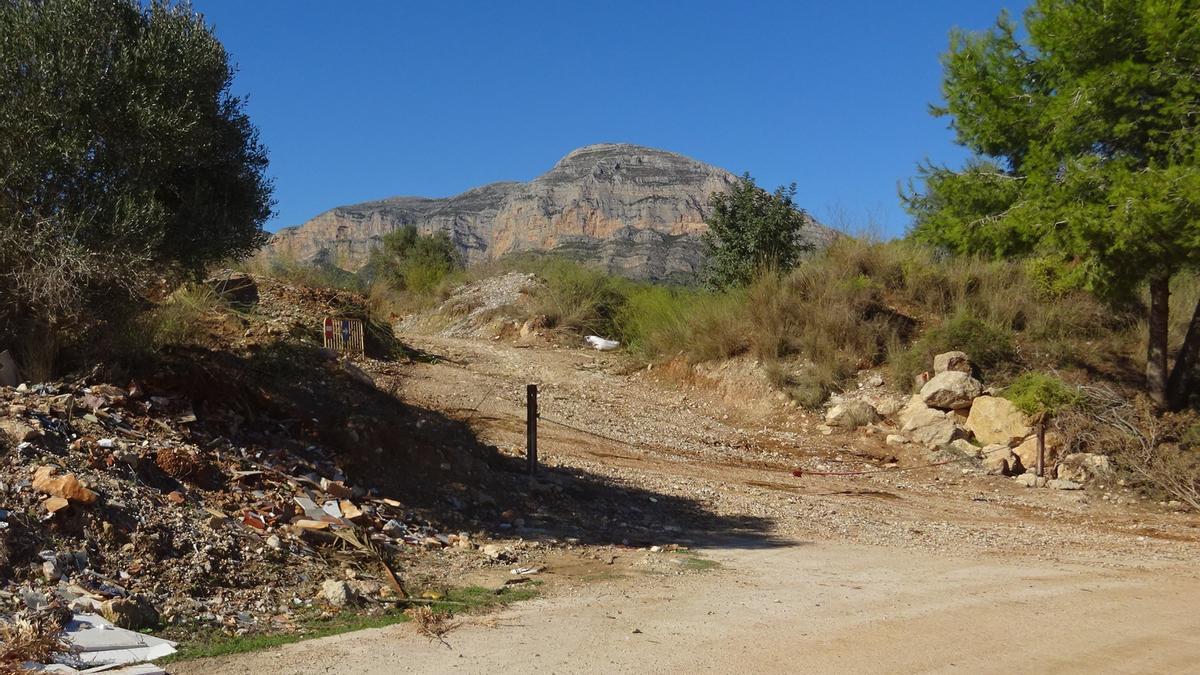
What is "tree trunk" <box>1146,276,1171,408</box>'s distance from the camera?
1647cm

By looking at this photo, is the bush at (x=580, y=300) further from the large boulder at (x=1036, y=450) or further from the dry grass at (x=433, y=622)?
the dry grass at (x=433, y=622)

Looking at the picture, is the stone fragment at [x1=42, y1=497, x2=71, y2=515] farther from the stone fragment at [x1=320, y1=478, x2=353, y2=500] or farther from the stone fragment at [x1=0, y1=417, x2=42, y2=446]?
the stone fragment at [x1=320, y1=478, x2=353, y2=500]

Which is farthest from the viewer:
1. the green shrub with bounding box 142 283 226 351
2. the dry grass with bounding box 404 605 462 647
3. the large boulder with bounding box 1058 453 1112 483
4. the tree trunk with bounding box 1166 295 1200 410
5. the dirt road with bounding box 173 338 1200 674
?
the tree trunk with bounding box 1166 295 1200 410

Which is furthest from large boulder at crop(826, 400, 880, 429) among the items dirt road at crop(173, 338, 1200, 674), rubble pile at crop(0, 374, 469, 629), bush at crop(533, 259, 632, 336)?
rubble pile at crop(0, 374, 469, 629)

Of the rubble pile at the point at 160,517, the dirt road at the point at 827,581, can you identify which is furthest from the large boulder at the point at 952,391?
the rubble pile at the point at 160,517

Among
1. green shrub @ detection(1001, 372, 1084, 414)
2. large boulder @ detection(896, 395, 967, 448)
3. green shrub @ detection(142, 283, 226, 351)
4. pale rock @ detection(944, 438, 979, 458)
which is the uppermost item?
green shrub @ detection(142, 283, 226, 351)

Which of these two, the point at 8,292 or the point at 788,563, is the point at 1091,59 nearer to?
the point at 788,563

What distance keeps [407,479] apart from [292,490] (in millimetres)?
1788

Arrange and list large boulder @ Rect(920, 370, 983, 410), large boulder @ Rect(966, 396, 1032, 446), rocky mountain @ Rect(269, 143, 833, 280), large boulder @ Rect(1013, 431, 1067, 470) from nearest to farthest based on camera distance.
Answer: large boulder @ Rect(1013, 431, 1067, 470)
large boulder @ Rect(966, 396, 1032, 446)
large boulder @ Rect(920, 370, 983, 410)
rocky mountain @ Rect(269, 143, 833, 280)

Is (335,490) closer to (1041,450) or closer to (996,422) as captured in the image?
(1041,450)

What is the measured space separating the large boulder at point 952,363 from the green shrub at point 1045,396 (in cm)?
168

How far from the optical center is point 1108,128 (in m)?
15.7

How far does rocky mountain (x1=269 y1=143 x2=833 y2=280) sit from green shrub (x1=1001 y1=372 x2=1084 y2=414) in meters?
64.3

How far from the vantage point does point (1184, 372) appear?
55.3ft
